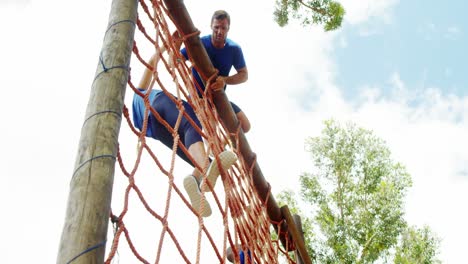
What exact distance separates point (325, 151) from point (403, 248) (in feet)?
8.50

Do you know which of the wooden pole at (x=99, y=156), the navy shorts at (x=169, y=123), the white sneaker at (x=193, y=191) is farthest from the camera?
the navy shorts at (x=169, y=123)

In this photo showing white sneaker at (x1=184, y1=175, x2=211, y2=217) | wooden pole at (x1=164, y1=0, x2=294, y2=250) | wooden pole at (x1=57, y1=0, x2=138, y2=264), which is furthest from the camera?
wooden pole at (x1=164, y1=0, x2=294, y2=250)

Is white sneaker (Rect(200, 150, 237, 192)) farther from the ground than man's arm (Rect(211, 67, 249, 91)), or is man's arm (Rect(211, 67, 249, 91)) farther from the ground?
man's arm (Rect(211, 67, 249, 91))

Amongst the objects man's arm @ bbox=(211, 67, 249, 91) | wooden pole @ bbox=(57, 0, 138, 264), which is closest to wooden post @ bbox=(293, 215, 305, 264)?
man's arm @ bbox=(211, 67, 249, 91)

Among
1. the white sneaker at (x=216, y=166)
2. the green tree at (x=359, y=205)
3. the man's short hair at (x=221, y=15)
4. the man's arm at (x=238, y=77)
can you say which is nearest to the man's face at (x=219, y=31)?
the man's short hair at (x=221, y=15)

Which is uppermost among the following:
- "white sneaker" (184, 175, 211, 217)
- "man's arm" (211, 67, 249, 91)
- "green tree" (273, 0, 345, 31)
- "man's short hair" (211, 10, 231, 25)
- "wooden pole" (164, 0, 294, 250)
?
"green tree" (273, 0, 345, 31)

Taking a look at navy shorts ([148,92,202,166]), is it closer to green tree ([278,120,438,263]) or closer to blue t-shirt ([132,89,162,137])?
blue t-shirt ([132,89,162,137])

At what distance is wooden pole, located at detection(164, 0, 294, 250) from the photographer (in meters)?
2.04

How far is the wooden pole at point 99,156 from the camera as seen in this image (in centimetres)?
75

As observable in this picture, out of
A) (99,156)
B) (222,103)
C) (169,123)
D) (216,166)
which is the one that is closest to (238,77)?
(222,103)

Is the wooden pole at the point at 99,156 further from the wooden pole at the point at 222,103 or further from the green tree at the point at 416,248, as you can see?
the green tree at the point at 416,248

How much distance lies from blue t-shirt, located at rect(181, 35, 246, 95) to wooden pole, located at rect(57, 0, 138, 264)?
3.97 ft

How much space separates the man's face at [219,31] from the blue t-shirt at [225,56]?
0.12 ft

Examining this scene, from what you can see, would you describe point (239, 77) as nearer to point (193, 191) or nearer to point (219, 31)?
point (219, 31)
